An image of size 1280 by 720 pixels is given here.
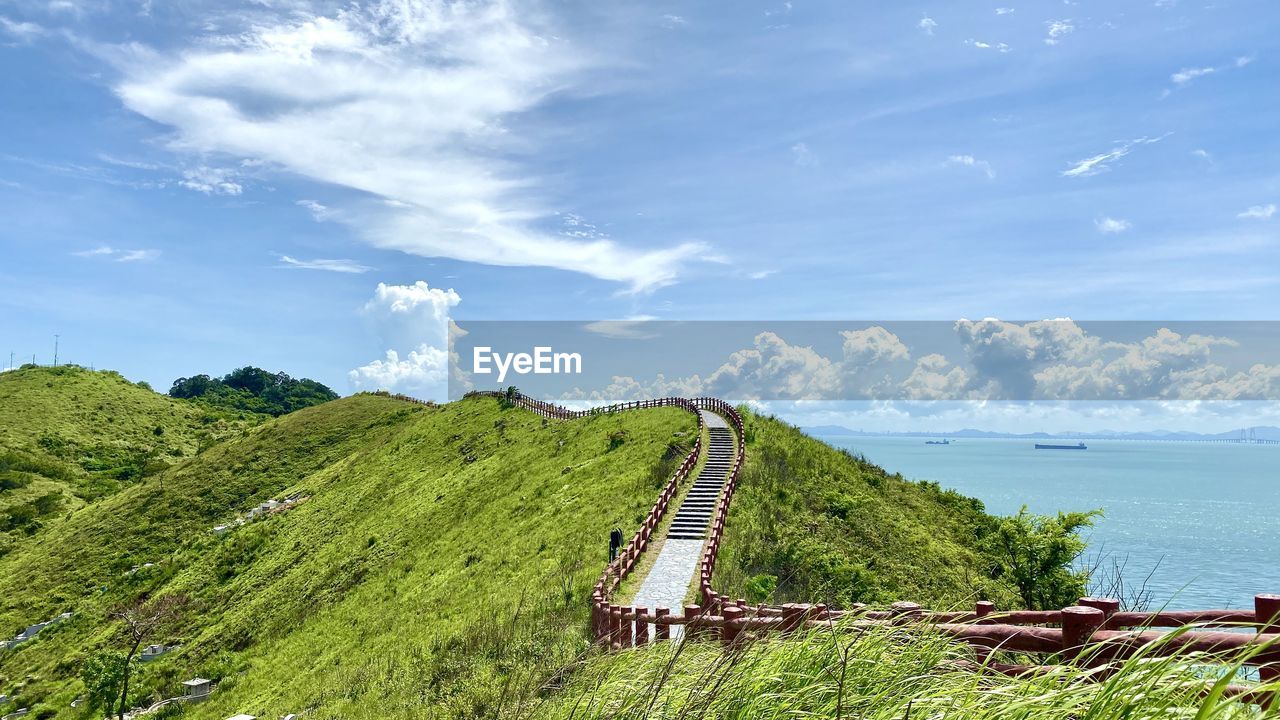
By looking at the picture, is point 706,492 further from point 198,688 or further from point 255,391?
point 255,391

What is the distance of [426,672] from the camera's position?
18734 mm

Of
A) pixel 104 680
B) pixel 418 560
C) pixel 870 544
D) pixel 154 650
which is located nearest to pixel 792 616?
pixel 870 544

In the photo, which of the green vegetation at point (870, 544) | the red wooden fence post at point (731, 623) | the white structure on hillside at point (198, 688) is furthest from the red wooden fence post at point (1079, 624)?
the white structure on hillside at point (198, 688)

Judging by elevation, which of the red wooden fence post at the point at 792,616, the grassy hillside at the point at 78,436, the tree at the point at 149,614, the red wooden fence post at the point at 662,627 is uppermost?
the red wooden fence post at the point at 792,616

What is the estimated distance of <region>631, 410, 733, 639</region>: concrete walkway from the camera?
20.8 m

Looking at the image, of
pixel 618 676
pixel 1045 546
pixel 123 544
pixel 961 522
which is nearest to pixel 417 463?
pixel 123 544

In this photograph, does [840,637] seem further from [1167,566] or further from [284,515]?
[1167,566]

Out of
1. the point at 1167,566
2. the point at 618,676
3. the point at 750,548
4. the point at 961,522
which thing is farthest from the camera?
the point at 1167,566

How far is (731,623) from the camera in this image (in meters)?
8.79

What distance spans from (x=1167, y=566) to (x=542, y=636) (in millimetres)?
88374

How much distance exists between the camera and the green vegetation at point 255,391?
15688 centimetres

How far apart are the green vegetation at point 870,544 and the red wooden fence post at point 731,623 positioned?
11269mm

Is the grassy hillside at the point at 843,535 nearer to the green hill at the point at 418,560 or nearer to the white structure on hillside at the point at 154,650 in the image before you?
the green hill at the point at 418,560

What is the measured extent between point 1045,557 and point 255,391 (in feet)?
581
